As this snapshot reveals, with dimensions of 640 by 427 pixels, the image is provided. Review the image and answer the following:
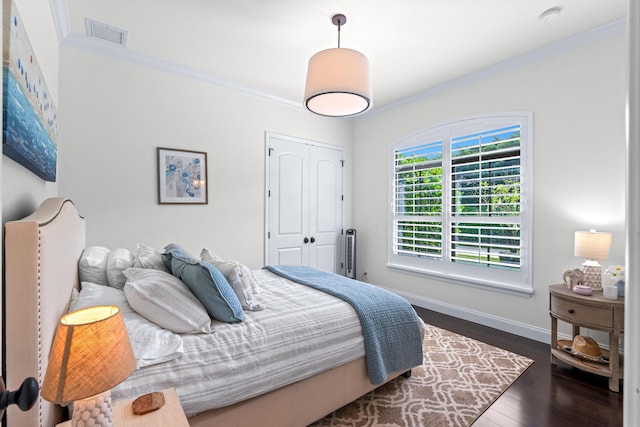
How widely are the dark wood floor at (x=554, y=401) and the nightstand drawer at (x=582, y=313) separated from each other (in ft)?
1.44

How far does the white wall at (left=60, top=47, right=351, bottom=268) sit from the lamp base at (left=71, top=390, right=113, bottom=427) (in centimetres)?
249

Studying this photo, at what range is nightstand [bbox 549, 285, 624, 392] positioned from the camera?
2.15m

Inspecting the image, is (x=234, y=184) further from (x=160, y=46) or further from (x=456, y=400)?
(x=456, y=400)

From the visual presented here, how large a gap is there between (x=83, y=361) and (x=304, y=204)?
366cm

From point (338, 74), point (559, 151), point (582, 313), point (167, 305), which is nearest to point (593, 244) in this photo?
point (582, 313)

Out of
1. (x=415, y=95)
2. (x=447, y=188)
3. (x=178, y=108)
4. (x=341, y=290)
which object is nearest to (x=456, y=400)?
(x=341, y=290)

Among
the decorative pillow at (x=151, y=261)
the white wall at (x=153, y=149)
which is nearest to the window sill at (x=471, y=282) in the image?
the white wall at (x=153, y=149)

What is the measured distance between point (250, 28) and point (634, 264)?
115 inches

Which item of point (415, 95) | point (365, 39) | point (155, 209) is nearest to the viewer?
point (365, 39)

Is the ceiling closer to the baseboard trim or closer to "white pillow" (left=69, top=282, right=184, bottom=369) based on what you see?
"white pillow" (left=69, top=282, right=184, bottom=369)

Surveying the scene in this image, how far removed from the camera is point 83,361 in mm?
781

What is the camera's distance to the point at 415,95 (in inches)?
157

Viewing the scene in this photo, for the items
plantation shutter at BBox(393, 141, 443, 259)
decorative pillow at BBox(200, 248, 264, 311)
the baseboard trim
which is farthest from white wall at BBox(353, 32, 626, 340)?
decorative pillow at BBox(200, 248, 264, 311)

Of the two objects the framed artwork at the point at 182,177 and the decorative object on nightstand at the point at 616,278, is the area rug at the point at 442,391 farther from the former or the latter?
the framed artwork at the point at 182,177
